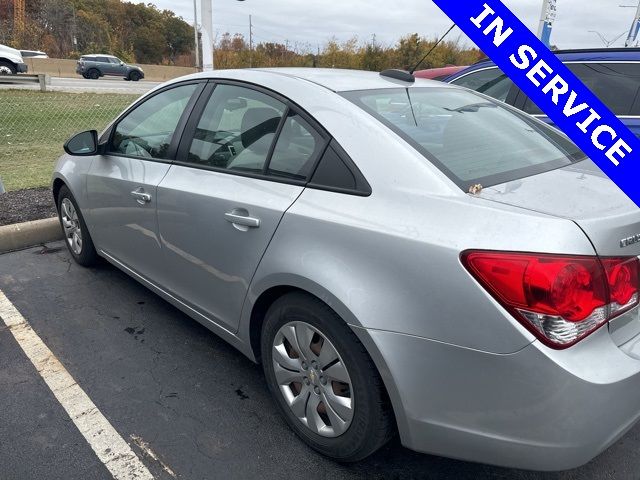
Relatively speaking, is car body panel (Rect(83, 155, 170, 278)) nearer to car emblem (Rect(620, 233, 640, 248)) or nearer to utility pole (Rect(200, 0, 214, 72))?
car emblem (Rect(620, 233, 640, 248))

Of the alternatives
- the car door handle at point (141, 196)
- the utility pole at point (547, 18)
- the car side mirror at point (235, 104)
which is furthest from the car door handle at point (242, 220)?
the utility pole at point (547, 18)

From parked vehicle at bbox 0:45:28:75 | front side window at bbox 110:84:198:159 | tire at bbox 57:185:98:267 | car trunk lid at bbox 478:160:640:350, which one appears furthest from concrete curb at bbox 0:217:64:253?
parked vehicle at bbox 0:45:28:75

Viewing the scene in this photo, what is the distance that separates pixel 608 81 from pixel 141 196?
4218 millimetres

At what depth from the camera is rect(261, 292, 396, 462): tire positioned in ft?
6.30

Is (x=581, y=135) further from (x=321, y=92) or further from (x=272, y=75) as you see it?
(x=272, y=75)

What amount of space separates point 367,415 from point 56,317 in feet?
8.03

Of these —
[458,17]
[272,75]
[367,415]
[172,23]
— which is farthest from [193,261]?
[172,23]

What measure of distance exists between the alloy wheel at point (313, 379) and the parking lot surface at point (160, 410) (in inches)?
8.0

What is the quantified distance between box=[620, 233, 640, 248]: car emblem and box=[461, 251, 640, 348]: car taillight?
0.08 m

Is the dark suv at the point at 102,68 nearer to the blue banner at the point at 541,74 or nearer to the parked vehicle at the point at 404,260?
the parked vehicle at the point at 404,260

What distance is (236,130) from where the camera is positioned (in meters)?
2.63

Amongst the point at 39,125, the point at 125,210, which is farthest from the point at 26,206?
the point at 39,125

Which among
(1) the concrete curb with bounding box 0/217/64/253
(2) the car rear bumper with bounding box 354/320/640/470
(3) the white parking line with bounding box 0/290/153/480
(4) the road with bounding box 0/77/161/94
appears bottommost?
(3) the white parking line with bounding box 0/290/153/480

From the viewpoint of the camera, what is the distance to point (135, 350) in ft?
10.0
